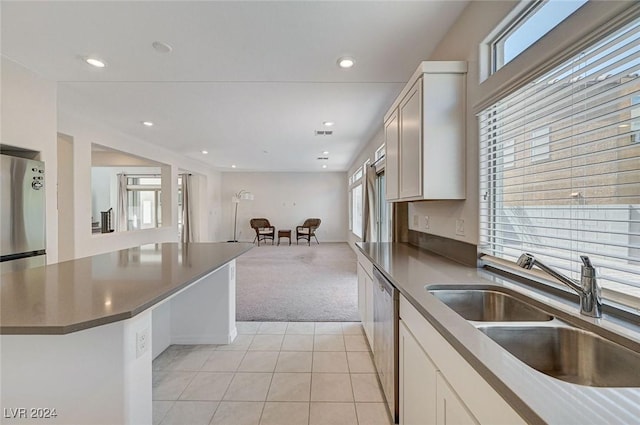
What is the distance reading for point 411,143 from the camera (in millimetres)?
2154

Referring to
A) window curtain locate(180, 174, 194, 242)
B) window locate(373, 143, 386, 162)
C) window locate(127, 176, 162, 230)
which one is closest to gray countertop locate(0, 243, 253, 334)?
window locate(373, 143, 386, 162)

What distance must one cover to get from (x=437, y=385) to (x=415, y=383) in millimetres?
275

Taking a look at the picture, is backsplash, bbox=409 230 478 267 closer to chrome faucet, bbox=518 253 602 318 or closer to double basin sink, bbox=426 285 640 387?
double basin sink, bbox=426 285 640 387

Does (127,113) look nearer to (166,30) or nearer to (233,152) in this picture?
(166,30)

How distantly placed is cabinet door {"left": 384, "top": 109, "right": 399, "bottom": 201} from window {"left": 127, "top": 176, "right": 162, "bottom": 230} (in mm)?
8152

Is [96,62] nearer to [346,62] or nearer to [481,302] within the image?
[346,62]

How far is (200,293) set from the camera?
9.05 ft

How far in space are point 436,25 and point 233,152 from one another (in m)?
5.60

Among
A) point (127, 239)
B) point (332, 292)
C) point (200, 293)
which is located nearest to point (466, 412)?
point (200, 293)

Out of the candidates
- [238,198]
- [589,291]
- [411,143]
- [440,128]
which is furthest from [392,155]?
[238,198]

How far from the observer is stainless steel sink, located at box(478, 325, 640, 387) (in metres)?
0.85

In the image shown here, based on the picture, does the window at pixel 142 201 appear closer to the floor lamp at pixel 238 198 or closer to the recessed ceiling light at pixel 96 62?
the floor lamp at pixel 238 198

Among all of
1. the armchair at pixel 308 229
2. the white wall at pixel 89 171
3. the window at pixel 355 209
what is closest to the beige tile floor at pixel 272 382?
the white wall at pixel 89 171

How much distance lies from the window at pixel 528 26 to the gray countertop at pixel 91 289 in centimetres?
210
